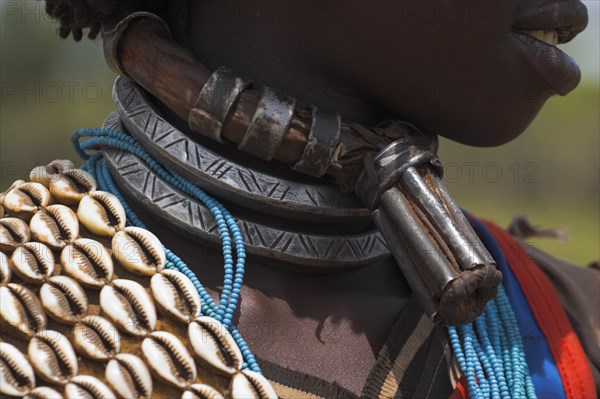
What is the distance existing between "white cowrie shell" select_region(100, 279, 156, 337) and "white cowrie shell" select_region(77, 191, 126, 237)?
0.34 ft

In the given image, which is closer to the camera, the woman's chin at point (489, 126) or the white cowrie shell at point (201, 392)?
the white cowrie shell at point (201, 392)

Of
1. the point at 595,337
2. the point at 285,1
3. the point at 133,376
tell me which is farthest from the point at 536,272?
the point at 133,376

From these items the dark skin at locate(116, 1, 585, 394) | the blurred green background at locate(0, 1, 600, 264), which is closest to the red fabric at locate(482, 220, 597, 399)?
the dark skin at locate(116, 1, 585, 394)

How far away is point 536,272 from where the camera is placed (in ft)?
6.11

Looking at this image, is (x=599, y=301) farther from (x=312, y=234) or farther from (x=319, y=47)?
(x=319, y=47)

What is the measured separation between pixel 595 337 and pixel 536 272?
0.52 ft

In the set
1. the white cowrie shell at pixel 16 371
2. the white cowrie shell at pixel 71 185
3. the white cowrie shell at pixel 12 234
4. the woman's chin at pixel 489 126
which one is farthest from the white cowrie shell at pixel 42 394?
the woman's chin at pixel 489 126

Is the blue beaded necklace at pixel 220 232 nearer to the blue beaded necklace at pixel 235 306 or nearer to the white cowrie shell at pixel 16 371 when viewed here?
the blue beaded necklace at pixel 235 306

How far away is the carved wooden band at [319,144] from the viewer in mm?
1469

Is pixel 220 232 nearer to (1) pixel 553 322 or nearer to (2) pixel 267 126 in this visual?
(2) pixel 267 126

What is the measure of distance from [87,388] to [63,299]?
0.14 m

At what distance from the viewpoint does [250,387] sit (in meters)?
1.36

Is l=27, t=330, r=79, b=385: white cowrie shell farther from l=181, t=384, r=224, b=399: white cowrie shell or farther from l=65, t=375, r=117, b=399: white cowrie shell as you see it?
l=181, t=384, r=224, b=399: white cowrie shell

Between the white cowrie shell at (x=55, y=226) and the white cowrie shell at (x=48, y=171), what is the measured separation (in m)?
0.10
